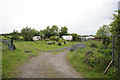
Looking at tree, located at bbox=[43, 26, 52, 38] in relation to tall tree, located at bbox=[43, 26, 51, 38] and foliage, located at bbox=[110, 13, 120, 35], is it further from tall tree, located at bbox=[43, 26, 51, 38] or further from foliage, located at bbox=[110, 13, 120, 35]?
foliage, located at bbox=[110, 13, 120, 35]

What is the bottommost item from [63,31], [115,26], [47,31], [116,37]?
[116,37]

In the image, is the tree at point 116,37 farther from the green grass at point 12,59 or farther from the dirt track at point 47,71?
the green grass at point 12,59

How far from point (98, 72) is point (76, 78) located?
1.57 m

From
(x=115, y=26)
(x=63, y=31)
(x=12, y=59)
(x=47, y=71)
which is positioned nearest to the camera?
(x=115, y=26)

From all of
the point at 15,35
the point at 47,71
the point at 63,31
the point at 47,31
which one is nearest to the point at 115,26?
the point at 47,71

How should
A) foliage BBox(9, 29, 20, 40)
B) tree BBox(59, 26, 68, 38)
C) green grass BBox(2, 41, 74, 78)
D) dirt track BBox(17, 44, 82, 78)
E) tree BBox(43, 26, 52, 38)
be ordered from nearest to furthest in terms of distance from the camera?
dirt track BBox(17, 44, 82, 78) < green grass BBox(2, 41, 74, 78) < foliage BBox(9, 29, 20, 40) < tree BBox(43, 26, 52, 38) < tree BBox(59, 26, 68, 38)

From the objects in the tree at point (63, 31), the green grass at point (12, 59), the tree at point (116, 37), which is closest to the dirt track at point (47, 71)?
the green grass at point (12, 59)

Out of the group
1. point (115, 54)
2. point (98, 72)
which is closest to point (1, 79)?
point (98, 72)

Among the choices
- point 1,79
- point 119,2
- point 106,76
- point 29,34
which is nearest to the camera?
point 1,79

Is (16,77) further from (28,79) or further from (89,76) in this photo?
(89,76)

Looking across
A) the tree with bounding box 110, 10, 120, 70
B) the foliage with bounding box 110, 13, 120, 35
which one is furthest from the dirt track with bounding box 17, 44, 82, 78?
the foliage with bounding box 110, 13, 120, 35

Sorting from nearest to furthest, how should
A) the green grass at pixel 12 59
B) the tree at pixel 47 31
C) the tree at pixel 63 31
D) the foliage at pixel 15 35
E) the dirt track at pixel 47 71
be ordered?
the dirt track at pixel 47 71
the green grass at pixel 12 59
the foliage at pixel 15 35
the tree at pixel 47 31
the tree at pixel 63 31

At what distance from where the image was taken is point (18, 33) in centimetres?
3067

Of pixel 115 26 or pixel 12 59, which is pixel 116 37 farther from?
pixel 12 59
